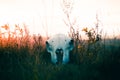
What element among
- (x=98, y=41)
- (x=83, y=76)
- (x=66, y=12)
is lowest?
(x=83, y=76)

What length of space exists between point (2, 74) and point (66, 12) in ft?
6.07

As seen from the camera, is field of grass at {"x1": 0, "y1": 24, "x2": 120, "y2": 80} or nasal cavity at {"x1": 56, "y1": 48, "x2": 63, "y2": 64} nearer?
field of grass at {"x1": 0, "y1": 24, "x2": 120, "y2": 80}

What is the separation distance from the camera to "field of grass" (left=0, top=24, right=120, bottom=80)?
516 cm

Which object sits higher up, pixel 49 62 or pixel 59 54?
pixel 59 54

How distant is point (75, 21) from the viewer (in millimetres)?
6492

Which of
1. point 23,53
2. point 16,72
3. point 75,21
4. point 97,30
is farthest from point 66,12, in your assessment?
point 16,72

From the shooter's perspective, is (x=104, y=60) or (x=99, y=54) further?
(x=99, y=54)

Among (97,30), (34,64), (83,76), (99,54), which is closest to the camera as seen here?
(83,76)

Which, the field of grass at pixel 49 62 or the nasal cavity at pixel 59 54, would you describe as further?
the nasal cavity at pixel 59 54

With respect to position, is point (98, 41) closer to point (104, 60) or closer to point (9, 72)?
point (104, 60)

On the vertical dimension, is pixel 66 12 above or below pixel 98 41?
above

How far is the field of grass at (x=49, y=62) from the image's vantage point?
5164 millimetres

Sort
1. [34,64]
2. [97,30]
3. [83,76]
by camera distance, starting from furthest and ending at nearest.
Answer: [97,30] → [34,64] → [83,76]

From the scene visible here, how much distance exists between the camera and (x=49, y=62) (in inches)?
245
